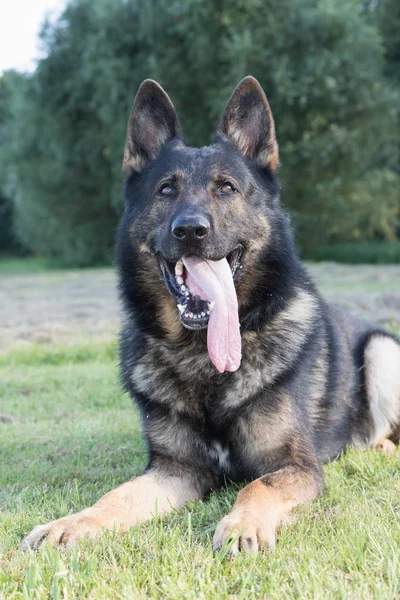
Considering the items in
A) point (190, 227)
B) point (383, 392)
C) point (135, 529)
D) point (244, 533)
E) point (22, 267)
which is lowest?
point (22, 267)

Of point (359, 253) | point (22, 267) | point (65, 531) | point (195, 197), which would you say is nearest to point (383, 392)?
point (195, 197)

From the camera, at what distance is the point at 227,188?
3.73 metres

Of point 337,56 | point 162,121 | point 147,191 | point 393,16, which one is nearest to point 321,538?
point 147,191

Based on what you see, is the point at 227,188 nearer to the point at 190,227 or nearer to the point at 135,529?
the point at 190,227

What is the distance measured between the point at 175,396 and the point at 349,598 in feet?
5.30

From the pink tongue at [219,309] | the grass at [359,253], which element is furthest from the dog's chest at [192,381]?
the grass at [359,253]

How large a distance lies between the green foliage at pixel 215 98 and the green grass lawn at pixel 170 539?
65.2 feet

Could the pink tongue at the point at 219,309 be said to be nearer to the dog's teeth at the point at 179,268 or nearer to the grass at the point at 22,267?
the dog's teeth at the point at 179,268

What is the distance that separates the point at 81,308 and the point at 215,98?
549 inches

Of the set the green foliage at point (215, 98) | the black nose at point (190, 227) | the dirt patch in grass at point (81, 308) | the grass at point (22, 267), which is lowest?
the grass at point (22, 267)

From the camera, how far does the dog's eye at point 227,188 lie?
3723 millimetres

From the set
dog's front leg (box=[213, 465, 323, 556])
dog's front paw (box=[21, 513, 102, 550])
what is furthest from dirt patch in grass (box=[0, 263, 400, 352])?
dog's front paw (box=[21, 513, 102, 550])

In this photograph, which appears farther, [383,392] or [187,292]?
[383,392]

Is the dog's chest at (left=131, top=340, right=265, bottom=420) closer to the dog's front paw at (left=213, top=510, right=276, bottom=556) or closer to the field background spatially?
the field background
